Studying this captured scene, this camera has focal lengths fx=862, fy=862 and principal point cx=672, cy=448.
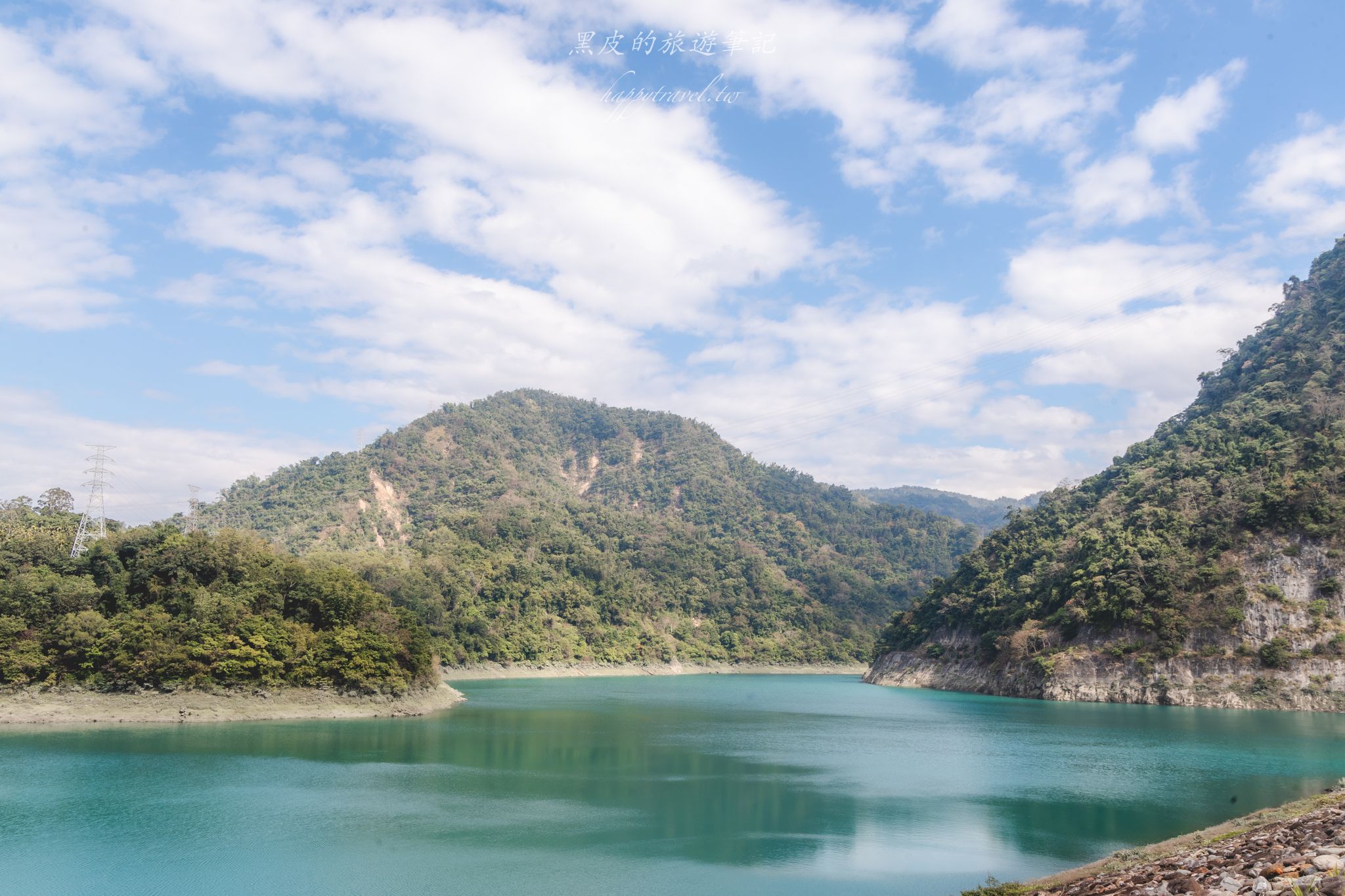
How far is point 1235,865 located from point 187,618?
38.9 metres

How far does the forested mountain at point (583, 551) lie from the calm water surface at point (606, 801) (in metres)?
37.1

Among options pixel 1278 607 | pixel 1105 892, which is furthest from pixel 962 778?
pixel 1278 607

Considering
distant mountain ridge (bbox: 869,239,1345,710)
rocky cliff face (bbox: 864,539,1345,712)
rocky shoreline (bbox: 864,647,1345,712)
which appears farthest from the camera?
distant mountain ridge (bbox: 869,239,1345,710)

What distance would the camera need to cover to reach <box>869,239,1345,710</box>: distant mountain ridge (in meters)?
50.2

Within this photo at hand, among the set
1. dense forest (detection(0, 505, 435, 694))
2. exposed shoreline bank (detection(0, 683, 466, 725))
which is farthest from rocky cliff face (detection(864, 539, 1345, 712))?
exposed shoreline bank (detection(0, 683, 466, 725))

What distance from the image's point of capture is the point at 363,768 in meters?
27.8

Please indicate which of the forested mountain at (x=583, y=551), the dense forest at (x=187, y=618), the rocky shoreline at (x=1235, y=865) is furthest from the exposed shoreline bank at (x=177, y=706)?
the rocky shoreline at (x=1235, y=865)

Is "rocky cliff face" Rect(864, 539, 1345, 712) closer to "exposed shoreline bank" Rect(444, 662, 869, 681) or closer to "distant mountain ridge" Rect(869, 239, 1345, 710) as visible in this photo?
"distant mountain ridge" Rect(869, 239, 1345, 710)

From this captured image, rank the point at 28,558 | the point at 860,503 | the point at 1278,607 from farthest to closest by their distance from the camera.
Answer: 1. the point at 860,503
2. the point at 1278,607
3. the point at 28,558

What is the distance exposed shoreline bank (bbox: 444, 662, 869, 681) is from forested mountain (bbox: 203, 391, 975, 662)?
1.10 meters

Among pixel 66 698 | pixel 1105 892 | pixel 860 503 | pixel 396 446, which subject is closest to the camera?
pixel 1105 892

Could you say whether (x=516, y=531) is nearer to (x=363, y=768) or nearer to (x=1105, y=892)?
(x=363, y=768)

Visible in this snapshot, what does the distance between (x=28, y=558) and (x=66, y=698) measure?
6963mm

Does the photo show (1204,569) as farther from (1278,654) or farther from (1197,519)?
(1278,654)
